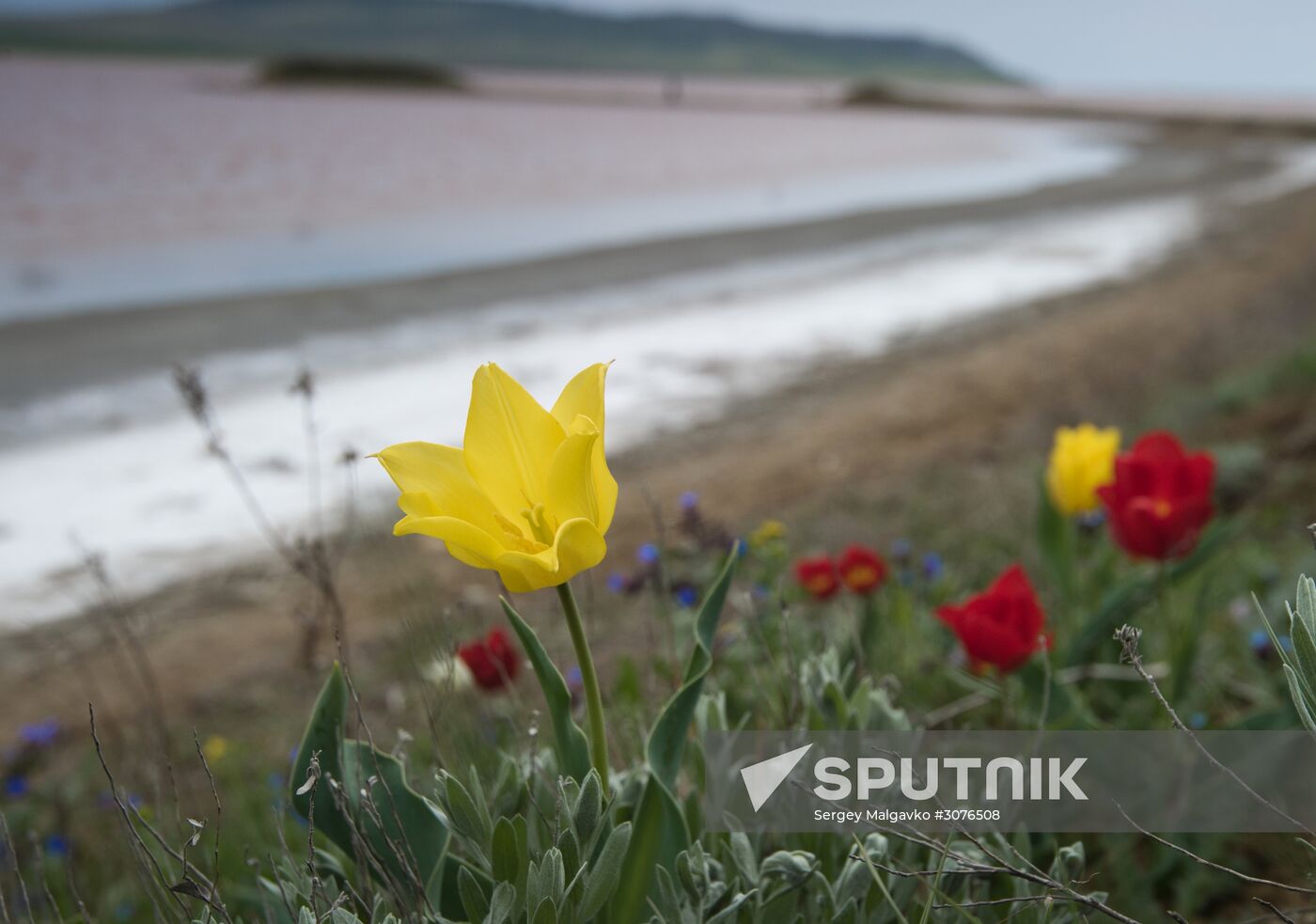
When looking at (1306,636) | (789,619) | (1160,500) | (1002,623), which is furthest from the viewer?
(789,619)

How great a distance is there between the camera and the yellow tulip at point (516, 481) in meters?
1.17

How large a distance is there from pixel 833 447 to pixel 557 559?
19.2 ft

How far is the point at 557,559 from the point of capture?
1150 mm

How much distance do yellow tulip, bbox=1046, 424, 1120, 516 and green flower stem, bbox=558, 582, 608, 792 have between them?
146 centimetres

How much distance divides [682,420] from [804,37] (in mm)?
183804

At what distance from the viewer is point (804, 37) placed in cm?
17712

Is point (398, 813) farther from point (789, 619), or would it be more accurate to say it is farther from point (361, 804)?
point (789, 619)

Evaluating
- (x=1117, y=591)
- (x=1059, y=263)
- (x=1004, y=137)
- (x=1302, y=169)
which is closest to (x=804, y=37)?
(x=1004, y=137)

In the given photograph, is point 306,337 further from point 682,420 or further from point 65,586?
point 65,586

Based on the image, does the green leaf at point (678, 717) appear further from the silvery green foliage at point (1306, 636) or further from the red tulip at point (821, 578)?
the red tulip at point (821, 578)

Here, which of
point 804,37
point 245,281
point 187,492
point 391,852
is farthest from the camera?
point 804,37

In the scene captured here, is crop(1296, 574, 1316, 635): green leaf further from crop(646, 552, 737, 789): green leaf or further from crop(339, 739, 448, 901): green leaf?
crop(339, 739, 448, 901): green leaf

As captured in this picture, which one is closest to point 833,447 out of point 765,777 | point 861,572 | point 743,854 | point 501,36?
point 861,572

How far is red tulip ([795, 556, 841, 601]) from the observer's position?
2625 millimetres
